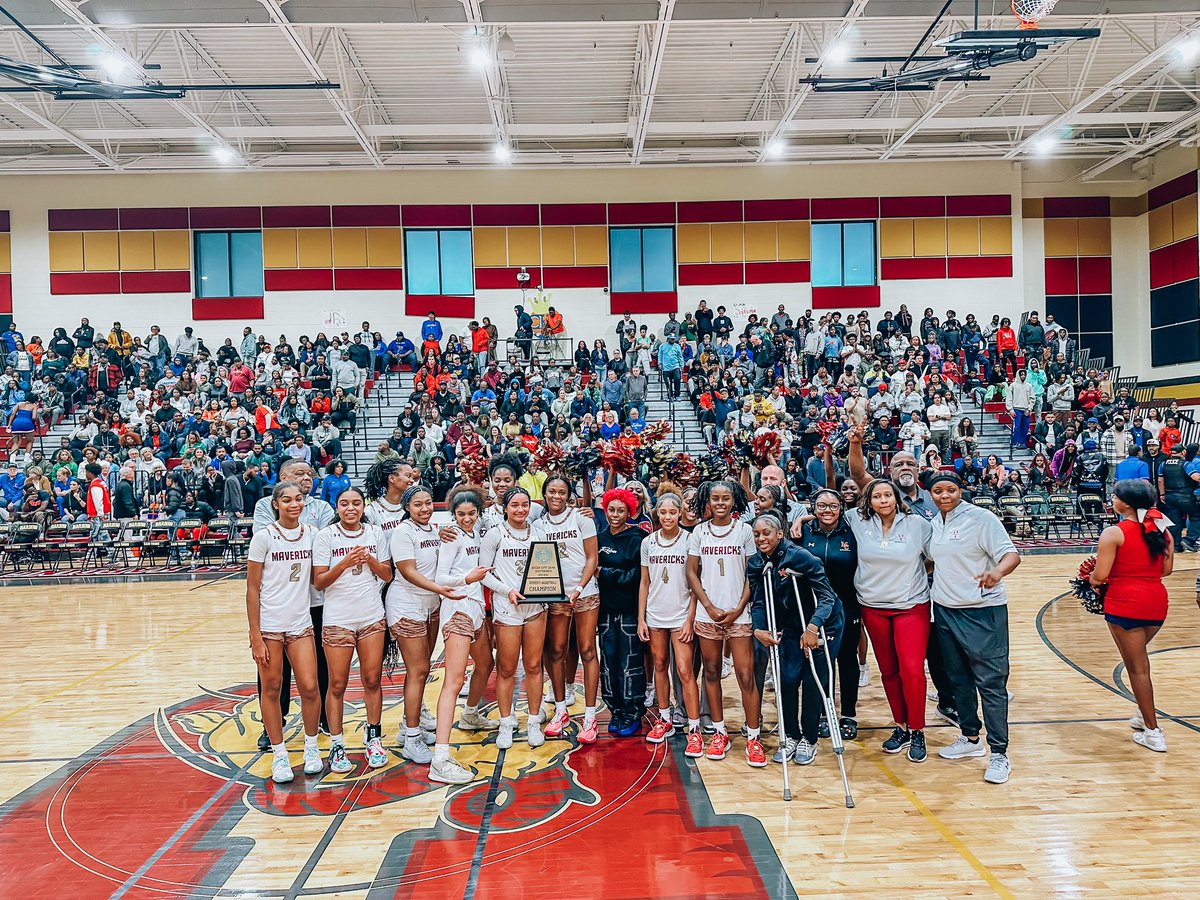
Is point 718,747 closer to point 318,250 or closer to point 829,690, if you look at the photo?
point 829,690

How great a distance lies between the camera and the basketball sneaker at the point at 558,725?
5375 millimetres

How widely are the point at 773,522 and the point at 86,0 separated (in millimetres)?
15305

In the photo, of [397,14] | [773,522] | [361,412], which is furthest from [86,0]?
[773,522]

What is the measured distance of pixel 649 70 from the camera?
1645cm

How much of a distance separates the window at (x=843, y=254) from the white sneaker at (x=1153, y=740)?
20.0 m

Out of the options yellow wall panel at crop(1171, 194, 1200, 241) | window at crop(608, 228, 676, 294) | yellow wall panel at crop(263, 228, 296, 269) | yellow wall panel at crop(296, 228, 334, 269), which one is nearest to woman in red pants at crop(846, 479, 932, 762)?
window at crop(608, 228, 676, 294)

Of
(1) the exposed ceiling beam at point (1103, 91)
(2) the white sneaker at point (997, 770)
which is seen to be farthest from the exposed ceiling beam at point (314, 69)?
(1) the exposed ceiling beam at point (1103, 91)

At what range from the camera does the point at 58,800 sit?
469cm

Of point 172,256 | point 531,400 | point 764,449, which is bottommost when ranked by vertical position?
point 764,449

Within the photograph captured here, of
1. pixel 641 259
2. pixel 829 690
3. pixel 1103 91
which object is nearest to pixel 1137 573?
pixel 829 690

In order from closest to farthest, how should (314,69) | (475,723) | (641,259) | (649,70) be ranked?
(475,723), (314,69), (649,70), (641,259)

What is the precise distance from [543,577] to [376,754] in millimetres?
1422

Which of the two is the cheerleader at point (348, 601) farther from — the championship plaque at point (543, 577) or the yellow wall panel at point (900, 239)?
the yellow wall panel at point (900, 239)

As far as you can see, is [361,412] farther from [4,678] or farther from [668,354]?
[4,678]
